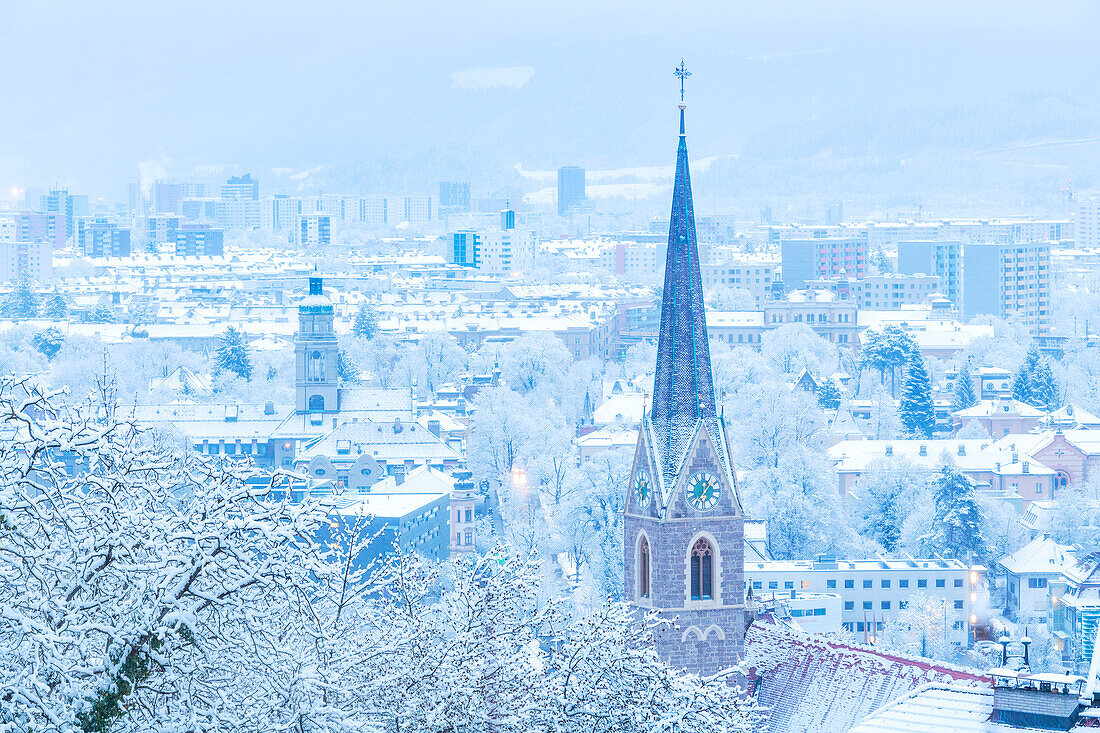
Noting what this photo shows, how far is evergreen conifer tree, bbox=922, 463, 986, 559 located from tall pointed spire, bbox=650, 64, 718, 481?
39959mm

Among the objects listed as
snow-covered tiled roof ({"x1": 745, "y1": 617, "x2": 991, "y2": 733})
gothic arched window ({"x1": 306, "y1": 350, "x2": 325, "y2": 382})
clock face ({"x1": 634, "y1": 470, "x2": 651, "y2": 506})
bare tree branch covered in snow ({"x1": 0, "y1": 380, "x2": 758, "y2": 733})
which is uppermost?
bare tree branch covered in snow ({"x1": 0, "y1": 380, "x2": 758, "y2": 733})

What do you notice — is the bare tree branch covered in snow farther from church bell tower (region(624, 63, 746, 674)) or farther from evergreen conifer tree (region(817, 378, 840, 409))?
evergreen conifer tree (region(817, 378, 840, 409))

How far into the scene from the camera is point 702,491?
35875mm

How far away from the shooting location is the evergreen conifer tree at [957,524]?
75.1 metres

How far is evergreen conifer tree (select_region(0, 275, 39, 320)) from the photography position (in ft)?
594

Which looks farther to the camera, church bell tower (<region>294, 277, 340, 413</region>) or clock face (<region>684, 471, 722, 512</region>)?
church bell tower (<region>294, 277, 340, 413</region>)

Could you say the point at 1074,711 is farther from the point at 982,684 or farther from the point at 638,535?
the point at 638,535

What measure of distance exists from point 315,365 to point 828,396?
30029 mm

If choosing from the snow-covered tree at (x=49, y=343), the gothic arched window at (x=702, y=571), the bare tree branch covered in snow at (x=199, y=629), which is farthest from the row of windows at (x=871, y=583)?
the snow-covered tree at (x=49, y=343)

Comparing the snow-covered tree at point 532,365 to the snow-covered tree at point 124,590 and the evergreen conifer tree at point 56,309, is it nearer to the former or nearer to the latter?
the evergreen conifer tree at point 56,309

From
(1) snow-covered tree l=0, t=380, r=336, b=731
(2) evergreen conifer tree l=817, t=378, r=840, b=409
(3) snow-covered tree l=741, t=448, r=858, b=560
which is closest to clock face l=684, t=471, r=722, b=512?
(1) snow-covered tree l=0, t=380, r=336, b=731

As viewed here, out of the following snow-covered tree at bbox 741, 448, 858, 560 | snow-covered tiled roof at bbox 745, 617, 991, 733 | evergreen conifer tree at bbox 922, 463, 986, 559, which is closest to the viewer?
snow-covered tiled roof at bbox 745, 617, 991, 733

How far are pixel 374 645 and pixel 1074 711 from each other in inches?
286

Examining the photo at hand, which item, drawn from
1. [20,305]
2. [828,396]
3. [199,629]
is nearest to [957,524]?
[828,396]
